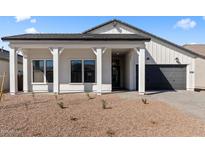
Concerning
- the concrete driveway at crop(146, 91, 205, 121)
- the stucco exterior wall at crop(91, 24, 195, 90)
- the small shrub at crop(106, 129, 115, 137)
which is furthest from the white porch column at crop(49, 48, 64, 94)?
the small shrub at crop(106, 129, 115, 137)

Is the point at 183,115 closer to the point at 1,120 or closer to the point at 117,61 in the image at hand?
the point at 1,120

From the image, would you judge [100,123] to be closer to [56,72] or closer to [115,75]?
[56,72]

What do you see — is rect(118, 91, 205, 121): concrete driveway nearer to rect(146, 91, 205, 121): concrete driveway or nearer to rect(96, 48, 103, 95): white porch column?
rect(146, 91, 205, 121): concrete driveway

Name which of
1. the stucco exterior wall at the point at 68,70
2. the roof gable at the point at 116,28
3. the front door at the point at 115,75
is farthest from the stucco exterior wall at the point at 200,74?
the stucco exterior wall at the point at 68,70

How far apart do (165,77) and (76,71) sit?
323 inches

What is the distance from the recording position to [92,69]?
19.2 meters

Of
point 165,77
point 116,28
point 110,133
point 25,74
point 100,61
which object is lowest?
point 110,133

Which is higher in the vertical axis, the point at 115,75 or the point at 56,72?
the point at 56,72

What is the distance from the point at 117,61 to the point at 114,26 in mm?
3568

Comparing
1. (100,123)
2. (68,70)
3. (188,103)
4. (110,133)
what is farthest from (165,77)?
(110,133)

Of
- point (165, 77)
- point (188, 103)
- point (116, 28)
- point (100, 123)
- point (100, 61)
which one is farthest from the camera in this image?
point (116, 28)

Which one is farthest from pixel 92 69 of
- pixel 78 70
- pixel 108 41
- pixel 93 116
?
pixel 93 116

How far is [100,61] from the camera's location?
55.2 ft

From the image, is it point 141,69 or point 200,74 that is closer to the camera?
point 141,69
